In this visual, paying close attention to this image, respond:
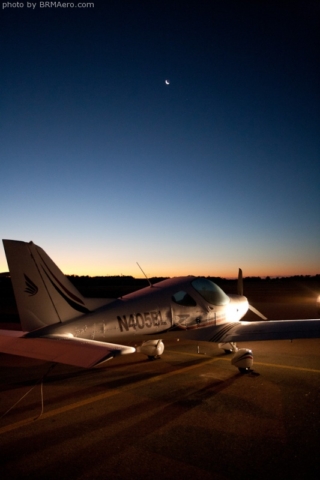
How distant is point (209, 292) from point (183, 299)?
97 cm

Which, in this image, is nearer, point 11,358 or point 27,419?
point 27,419

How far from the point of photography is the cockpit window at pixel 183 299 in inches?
319

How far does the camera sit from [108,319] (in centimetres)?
684

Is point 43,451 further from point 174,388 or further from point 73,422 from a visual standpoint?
point 174,388

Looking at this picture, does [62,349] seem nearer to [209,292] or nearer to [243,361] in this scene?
[243,361]

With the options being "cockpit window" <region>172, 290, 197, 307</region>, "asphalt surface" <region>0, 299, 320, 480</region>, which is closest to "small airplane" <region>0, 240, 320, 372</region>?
"cockpit window" <region>172, 290, 197, 307</region>

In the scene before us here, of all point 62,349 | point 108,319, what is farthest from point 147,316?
point 62,349

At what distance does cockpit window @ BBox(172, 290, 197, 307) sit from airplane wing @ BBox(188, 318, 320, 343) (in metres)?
0.68

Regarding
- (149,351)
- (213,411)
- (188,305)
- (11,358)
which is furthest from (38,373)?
(213,411)

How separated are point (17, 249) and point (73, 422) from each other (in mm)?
2942

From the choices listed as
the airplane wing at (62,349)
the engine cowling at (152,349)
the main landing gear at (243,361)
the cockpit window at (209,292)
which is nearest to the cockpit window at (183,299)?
the cockpit window at (209,292)

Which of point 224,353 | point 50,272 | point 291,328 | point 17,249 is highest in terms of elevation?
point 17,249

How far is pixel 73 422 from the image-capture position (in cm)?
514

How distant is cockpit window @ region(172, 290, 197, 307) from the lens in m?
8.10
